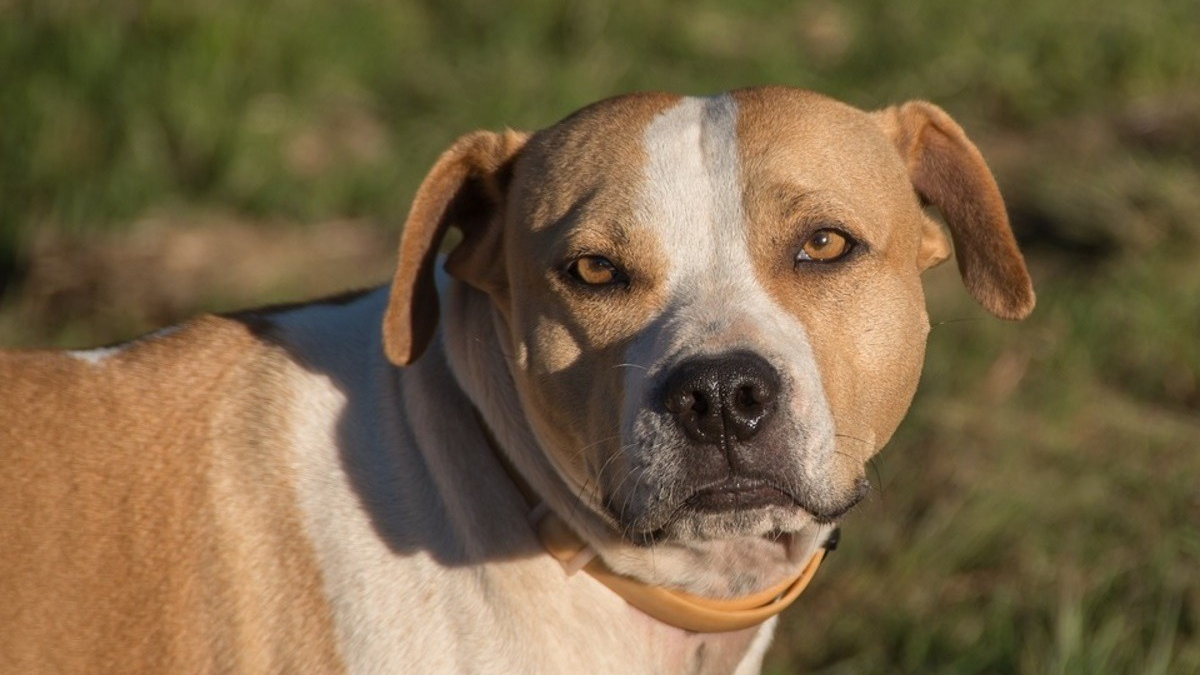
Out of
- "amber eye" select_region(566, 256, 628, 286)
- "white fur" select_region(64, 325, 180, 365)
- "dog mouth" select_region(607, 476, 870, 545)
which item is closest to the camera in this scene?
"dog mouth" select_region(607, 476, 870, 545)

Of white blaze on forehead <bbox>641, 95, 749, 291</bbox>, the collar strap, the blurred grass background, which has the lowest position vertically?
the blurred grass background

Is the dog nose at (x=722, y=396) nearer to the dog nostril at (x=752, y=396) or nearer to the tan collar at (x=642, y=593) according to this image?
the dog nostril at (x=752, y=396)

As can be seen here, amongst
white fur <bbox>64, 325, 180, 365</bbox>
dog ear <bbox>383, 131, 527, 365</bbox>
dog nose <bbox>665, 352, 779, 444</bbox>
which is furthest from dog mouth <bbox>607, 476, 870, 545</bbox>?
white fur <bbox>64, 325, 180, 365</bbox>

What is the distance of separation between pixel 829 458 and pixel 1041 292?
3.71 meters

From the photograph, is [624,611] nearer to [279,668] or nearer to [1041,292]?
[279,668]

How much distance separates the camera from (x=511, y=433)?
3475mm

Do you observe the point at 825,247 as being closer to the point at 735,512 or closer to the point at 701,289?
the point at 701,289

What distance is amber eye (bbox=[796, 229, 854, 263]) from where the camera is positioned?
339 cm

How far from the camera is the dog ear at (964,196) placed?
12.3 ft

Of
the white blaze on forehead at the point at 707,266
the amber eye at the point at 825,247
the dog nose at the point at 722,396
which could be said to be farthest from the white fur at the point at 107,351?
the amber eye at the point at 825,247

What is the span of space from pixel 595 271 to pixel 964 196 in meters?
0.93

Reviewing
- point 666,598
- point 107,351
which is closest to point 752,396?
point 666,598

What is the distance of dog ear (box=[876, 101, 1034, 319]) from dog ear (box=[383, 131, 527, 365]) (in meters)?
0.87

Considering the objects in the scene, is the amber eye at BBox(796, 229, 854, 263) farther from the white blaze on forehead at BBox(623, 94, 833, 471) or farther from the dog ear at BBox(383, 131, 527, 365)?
the dog ear at BBox(383, 131, 527, 365)
